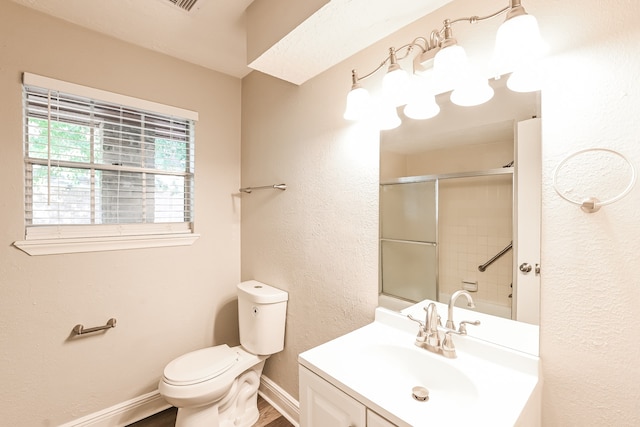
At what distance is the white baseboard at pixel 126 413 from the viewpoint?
1.56 meters

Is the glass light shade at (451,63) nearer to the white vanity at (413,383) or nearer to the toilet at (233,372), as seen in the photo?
the white vanity at (413,383)

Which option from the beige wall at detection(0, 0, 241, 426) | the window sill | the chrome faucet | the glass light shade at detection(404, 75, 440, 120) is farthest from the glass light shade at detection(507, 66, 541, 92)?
the window sill

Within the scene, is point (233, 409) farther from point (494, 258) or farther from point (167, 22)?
point (167, 22)

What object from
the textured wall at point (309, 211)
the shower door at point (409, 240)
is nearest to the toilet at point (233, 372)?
the textured wall at point (309, 211)

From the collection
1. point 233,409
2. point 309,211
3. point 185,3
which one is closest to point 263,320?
point 233,409

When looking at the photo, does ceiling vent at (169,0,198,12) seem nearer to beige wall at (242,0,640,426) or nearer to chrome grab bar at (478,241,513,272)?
beige wall at (242,0,640,426)

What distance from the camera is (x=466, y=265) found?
3.38 ft

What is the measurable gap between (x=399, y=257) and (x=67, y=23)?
217cm

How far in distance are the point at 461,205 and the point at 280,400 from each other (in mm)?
1671

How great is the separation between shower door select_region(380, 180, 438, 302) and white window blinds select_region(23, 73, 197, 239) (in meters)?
1.43

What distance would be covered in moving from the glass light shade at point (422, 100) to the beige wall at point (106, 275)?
1502mm

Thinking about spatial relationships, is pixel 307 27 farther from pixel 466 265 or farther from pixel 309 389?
pixel 309 389

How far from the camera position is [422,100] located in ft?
3.51

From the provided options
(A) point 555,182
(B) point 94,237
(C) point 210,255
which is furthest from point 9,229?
(A) point 555,182
